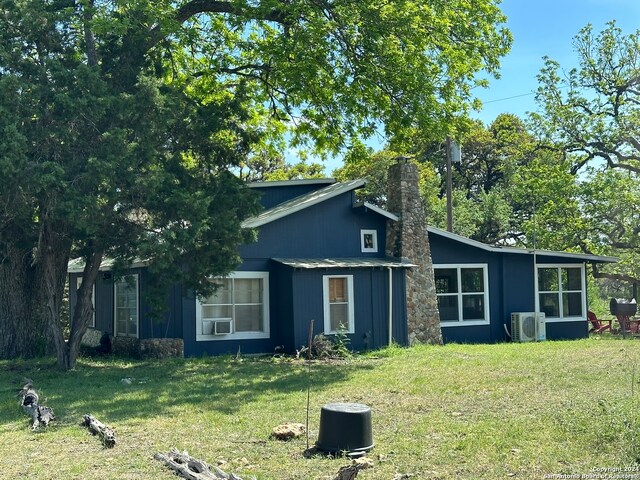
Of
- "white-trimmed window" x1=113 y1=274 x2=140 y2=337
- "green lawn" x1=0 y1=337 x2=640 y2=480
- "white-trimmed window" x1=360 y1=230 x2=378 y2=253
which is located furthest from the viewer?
"white-trimmed window" x1=360 y1=230 x2=378 y2=253

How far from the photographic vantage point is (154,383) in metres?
12.2

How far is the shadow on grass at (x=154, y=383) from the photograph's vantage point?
9.88 meters

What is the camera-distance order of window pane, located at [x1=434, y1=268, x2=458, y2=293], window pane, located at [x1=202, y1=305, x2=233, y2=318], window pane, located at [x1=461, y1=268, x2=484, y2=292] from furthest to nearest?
window pane, located at [x1=461, y1=268, x2=484, y2=292]
window pane, located at [x1=434, y1=268, x2=458, y2=293]
window pane, located at [x1=202, y1=305, x2=233, y2=318]

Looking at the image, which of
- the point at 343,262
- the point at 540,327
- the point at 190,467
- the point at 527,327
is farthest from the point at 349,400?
the point at 540,327

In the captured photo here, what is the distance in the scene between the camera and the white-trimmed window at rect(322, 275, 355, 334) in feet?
56.0

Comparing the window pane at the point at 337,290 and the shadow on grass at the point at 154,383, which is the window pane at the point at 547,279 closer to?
the window pane at the point at 337,290

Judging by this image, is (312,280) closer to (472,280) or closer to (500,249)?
(472,280)

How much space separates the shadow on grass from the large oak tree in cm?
125

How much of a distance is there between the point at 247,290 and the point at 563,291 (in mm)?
10446

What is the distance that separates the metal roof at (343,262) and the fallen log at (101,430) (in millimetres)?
8231

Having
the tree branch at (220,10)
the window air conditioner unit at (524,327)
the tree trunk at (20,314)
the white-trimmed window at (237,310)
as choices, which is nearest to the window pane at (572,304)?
the window air conditioner unit at (524,327)

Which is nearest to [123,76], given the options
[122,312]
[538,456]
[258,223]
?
[258,223]

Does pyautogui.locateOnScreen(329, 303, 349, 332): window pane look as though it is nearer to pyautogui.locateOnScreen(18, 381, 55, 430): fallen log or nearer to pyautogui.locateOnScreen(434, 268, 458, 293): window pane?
pyautogui.locateOnScreen(434, 268, 458, 293): window pane

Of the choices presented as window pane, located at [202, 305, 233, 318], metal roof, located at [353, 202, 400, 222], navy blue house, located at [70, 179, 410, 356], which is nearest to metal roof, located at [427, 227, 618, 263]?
metal roof, located at [353, 202, 400, 222]
